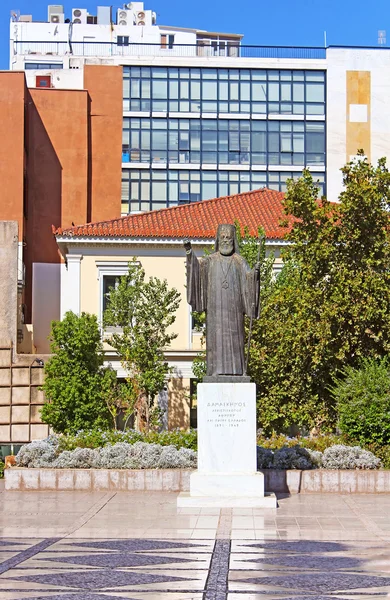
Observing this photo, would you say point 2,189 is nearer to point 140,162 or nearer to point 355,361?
point 140,162

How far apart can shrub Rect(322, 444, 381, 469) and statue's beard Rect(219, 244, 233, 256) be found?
5.09 metres

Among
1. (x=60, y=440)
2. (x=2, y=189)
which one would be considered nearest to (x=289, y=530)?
(x=60, y=440)

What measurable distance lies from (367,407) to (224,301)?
5.73 m

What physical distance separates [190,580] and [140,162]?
5437cm

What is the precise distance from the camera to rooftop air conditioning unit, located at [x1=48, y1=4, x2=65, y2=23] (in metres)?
82.9

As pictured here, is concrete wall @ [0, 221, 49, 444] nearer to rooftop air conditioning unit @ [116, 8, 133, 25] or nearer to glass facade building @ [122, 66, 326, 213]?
glass facade building @ [122, 66, 326, 213]

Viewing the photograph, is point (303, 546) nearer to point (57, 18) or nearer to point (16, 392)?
point (16, 392)

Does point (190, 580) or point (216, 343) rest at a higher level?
point (216, 343)

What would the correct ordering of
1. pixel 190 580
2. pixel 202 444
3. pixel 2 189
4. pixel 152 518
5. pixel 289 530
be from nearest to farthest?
pixel 190 580 → pixel 289 530 → pixel 152 518 → pixel 202 444 → pixel 2 189

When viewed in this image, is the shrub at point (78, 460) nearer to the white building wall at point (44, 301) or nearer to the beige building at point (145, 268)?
the beige building at point (145, 268)

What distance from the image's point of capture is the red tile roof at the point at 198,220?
127 ft

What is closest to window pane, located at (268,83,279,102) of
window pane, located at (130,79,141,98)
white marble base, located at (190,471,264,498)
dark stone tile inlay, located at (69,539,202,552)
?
window pane, located at (130,79,141,98)

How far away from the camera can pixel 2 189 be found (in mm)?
56094

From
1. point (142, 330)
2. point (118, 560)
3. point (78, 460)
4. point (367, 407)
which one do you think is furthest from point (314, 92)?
point (118, 560)
